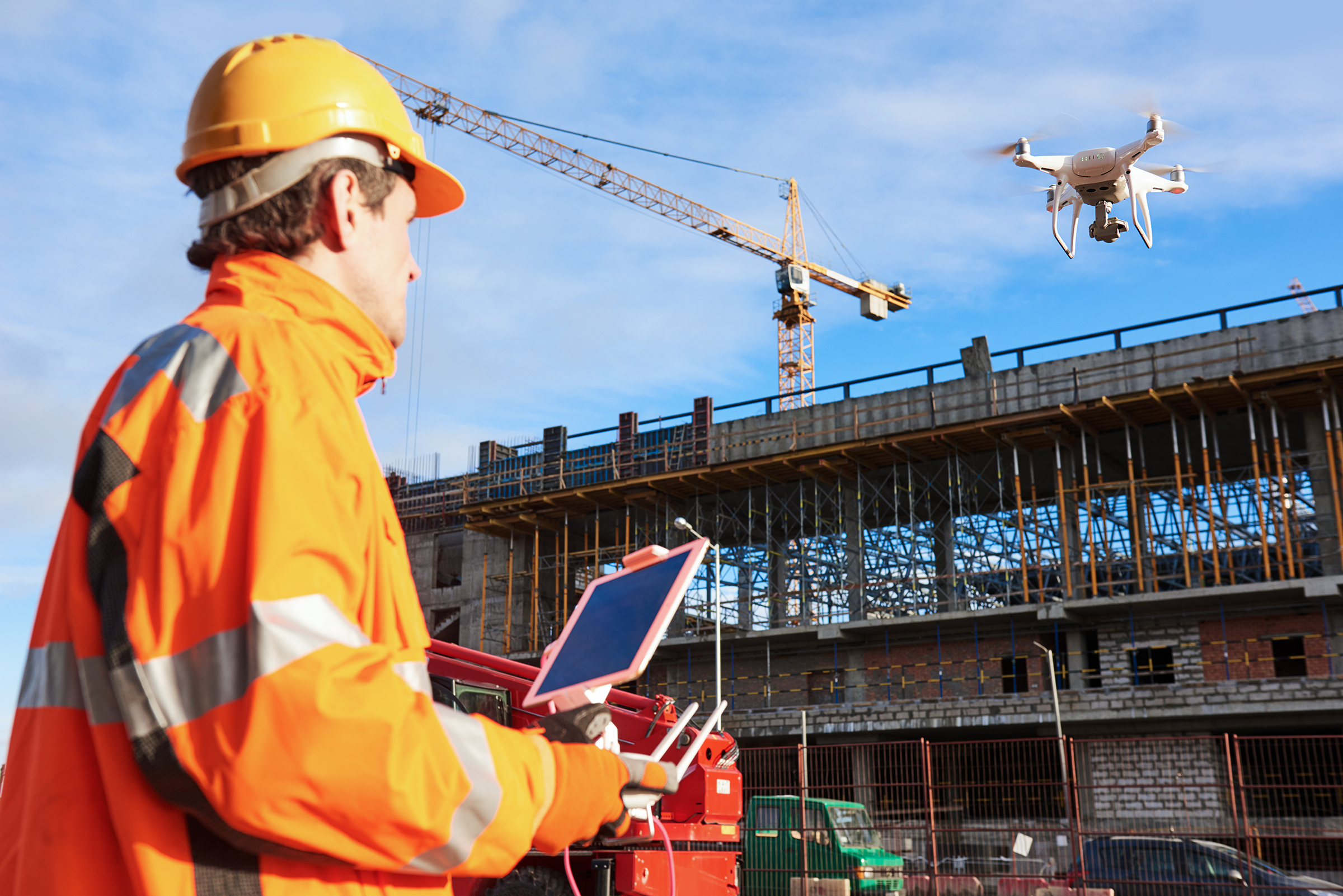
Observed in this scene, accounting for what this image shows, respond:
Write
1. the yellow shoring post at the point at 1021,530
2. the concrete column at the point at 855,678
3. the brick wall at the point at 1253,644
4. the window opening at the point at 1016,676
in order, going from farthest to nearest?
the concrete column at the point at 855,678 → the window opening at the point at 1016,676 → the yellow shoring post at the point at 1021,530 → the brick wall at the point at 1253,644

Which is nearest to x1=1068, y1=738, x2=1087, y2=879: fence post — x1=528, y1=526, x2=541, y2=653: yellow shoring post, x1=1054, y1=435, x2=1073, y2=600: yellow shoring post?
x1=1054, y1=435, x2=1073, y2=600: yellow shoring post

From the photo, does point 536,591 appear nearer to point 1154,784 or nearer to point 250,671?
point 1154,784

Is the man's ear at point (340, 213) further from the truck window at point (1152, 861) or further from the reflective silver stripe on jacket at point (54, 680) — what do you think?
the truck window at point (1152, 861)

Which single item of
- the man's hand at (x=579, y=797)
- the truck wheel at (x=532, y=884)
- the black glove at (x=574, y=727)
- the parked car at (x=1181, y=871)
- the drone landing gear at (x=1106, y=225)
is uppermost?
the drone landing gear at (x=1106, y=225)

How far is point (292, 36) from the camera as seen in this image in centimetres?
171

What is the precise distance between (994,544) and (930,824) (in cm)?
2825

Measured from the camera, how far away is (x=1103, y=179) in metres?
22.7

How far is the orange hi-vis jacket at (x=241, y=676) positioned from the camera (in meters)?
1.19

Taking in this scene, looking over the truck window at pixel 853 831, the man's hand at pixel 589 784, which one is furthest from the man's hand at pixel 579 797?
the truck window at pixel 853 831

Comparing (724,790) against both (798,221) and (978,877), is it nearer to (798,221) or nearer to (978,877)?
(978,877)

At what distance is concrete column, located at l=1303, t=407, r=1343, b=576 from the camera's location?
31219mm

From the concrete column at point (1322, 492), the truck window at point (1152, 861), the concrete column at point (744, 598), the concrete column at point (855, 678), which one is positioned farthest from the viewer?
the concrete column at point (744, 598)

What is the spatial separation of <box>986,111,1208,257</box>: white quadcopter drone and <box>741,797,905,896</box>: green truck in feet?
39.1

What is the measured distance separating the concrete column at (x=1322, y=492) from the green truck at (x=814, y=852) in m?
21.4
